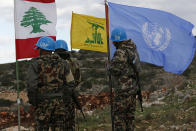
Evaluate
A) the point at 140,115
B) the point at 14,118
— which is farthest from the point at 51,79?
the point at 14,118

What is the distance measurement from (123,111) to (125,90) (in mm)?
376

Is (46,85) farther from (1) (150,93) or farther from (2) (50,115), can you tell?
(1) (150,93)

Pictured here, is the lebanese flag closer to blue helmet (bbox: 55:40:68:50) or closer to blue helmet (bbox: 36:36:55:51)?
blue helmet (bbox: 55:40:68:50)

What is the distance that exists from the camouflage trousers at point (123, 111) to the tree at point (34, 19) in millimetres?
2822

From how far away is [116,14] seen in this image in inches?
322

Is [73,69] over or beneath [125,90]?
over


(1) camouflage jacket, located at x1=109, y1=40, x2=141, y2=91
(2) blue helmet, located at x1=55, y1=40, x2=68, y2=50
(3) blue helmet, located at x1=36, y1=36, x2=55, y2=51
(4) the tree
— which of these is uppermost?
(4) the tree

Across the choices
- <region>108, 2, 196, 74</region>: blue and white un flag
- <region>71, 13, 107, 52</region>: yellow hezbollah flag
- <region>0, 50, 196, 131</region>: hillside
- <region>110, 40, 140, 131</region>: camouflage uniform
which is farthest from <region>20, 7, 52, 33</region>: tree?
<region>0, 50, 196, 131</region>: hillside

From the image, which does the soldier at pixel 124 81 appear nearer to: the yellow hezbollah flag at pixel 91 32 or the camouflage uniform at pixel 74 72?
the camouflage uniform at pixel 74 72

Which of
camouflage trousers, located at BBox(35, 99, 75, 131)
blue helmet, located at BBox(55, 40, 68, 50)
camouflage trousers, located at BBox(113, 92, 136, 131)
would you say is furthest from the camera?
blue helmet, located at BBox(55, 40, 68, 50)

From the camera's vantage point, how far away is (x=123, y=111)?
21.2 feet

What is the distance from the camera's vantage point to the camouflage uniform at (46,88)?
5758 millimetres

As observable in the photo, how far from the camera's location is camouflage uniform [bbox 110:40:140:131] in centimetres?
642

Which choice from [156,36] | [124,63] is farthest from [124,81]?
[156,36]
